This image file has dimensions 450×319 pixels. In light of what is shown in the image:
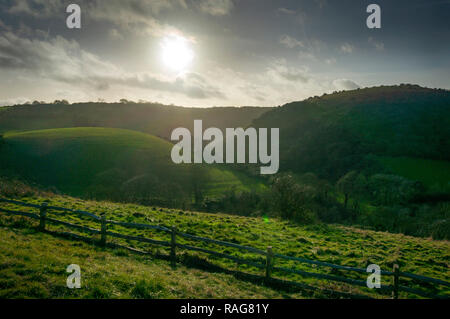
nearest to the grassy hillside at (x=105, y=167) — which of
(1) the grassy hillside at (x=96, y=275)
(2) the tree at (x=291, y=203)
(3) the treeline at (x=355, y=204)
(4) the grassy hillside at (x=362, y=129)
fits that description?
(3) the treeline at (x=355, y=204)

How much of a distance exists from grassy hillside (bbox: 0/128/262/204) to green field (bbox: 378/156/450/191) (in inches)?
1229

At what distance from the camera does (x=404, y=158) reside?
6931 cm

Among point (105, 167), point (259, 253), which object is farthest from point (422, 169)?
point (105, 167)

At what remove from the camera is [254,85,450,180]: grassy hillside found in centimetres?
7275

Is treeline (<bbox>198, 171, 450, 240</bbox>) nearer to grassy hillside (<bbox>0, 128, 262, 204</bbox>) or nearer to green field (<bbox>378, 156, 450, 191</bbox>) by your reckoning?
green field (<bbox>378, 156, 450, 191</bbox>)

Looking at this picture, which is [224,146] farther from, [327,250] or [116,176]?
[327,250]

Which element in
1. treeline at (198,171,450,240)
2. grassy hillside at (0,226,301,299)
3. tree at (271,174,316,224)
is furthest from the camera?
treeline at (198,171,450,240)

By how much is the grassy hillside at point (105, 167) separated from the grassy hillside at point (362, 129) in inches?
868

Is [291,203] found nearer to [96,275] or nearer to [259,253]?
[259,253]

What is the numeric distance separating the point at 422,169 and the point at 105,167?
68.9 meters

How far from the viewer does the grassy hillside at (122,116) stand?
121 metres

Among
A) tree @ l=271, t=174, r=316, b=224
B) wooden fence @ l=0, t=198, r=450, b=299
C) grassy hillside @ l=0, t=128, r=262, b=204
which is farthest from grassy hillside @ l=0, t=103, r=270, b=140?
wooden fence @ l=0, t=198, r=450, b=299
